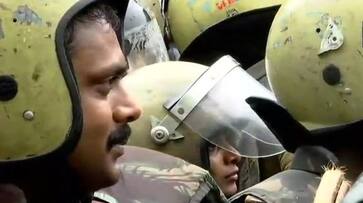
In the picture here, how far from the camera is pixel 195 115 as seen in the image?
3.50m

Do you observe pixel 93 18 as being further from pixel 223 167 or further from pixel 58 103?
pixel 223 167

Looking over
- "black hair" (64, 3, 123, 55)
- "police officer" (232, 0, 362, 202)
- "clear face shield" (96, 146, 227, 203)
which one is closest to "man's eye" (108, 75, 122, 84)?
"black hair" (64, 3, 123, 55)

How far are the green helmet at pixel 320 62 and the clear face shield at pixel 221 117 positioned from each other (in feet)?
1.92

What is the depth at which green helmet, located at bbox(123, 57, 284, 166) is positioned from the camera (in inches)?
137

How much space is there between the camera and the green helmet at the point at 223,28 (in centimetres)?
460

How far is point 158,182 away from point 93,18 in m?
0.62

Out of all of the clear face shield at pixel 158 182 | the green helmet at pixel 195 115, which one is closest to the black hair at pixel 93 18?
the clear face shield at pixel 158 182

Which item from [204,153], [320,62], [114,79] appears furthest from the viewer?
[204,153]

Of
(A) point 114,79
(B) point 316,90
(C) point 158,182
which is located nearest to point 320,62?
(B) point 316,90

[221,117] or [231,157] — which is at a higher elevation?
[221,117]

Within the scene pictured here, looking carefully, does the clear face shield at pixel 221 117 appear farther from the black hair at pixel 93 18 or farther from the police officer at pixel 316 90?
the black hair at pixel 93 18

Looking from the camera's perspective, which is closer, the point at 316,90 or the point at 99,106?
the point at 99,106

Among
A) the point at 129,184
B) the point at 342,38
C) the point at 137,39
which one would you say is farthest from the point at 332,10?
the point at 137,39

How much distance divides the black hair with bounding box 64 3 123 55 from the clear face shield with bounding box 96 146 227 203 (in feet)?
1.46
